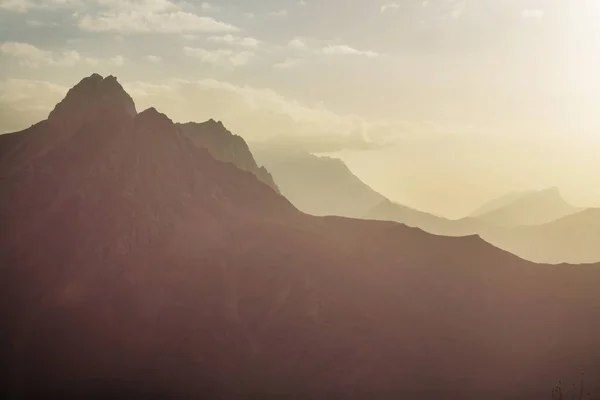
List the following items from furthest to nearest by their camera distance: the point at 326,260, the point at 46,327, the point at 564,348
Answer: the point at 326,260 < the point at 564,348 < the point at 46,327

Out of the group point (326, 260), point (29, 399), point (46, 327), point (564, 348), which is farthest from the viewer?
point (326, 260)

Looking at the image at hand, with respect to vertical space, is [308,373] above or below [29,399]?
above

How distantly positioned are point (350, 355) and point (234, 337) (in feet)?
105

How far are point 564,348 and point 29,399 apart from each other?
145m

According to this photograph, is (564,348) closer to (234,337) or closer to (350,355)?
(350,355)

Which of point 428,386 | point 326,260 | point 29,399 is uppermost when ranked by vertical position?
point 326,260

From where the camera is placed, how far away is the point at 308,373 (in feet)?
555

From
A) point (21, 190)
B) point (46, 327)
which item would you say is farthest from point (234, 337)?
point (21, 190)

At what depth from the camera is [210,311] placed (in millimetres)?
176125

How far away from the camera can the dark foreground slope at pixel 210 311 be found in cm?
16462

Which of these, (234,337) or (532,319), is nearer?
(234,337)

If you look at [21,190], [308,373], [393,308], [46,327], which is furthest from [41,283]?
[393,308]

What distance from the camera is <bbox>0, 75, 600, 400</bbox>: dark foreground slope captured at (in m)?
165

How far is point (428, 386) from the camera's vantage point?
16975cm
